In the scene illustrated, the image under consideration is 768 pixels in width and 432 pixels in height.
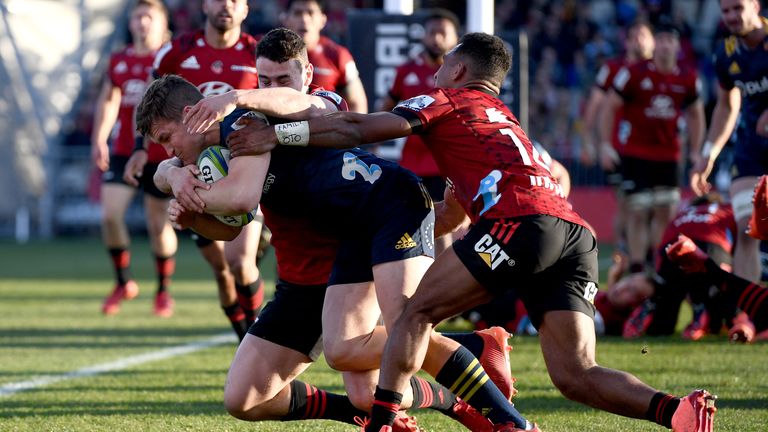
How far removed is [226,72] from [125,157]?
3356 millimetres

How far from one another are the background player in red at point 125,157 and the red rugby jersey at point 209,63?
Result: 90.7 inches

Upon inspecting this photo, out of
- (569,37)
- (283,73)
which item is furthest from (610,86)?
(569,37)

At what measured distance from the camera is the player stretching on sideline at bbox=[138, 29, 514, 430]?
4.49 meters

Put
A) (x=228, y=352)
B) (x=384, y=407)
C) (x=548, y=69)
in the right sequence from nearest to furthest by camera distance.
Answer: (x=384, y=407) < (x=228, y=352) < (x=548, y=69)

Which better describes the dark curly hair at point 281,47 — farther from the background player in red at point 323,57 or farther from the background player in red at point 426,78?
the background player in red at point 426,78

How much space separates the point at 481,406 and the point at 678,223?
455cm

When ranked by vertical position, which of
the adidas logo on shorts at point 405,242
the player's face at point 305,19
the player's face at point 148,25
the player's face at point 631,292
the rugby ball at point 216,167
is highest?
the rugby ball at point 216,167

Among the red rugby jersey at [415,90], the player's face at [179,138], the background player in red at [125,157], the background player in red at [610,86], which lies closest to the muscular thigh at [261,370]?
the player's face at [179,138]

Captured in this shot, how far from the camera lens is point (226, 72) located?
26.3ft

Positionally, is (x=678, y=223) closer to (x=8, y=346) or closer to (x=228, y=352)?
(x=228, y=352)

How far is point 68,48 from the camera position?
24266 millimetres

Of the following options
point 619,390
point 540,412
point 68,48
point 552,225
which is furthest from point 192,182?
point 68,48

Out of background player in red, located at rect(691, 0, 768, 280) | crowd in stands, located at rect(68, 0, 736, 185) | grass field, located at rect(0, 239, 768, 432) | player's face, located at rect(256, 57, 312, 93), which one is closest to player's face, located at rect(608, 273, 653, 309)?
grass field, located at rect(0, 239, 768, 432)

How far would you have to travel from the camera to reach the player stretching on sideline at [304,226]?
4.49 meters
